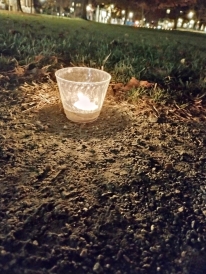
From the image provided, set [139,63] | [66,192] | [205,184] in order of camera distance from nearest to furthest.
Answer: [66,192] < [205,184] < [139,63]

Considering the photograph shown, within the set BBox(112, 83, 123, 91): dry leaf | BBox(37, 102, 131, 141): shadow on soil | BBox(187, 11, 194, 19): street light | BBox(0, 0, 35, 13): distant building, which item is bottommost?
BBox(0, 0, 35, 13): distant building

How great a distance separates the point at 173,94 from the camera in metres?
2.53

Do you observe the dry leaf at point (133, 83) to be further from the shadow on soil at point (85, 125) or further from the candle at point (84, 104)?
the candle at point (84, 104)

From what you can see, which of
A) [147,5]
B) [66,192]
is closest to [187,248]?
[66,192]

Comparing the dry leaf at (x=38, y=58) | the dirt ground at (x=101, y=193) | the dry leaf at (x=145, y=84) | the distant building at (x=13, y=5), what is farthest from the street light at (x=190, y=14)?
the dirt ground at (x=101, y=193)

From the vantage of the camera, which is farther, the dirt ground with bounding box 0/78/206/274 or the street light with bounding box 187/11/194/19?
the street light with bounding box 187/11/194/19

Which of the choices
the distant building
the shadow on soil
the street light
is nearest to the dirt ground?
the shadow on soil

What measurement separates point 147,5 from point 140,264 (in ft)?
66.5

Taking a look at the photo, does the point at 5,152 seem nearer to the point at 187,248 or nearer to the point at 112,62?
the point at 187,248

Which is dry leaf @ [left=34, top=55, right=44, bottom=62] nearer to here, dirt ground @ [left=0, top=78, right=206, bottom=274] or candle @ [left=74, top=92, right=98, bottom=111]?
dirt ground @ [left=0, top=78, right=206, bottom=274]

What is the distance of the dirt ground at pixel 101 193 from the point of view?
1.07 metres

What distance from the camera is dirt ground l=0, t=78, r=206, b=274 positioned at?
1.07 meters

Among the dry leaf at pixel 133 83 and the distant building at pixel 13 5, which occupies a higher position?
the dry leaf at pixel 133 83

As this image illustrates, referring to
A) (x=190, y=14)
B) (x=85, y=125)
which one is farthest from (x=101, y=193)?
(x=190, y=14)
